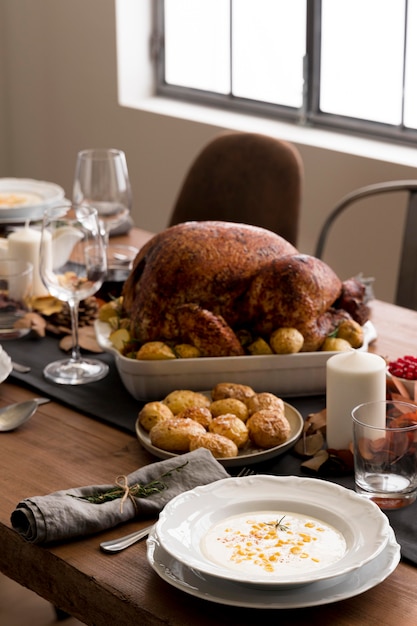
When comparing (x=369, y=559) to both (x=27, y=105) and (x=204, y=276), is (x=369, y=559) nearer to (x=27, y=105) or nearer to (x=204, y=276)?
(x=204, y=276)

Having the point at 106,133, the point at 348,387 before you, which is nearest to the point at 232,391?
the point at 348,387

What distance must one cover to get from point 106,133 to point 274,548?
3.21m

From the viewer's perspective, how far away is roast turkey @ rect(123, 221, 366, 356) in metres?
1.47

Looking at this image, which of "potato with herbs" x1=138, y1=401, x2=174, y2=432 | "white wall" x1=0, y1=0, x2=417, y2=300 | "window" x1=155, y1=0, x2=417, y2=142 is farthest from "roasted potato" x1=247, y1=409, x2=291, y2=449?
"window" x1=155, y1=0, x2=417, y2=142

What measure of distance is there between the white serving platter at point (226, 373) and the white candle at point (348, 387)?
0.16 meters

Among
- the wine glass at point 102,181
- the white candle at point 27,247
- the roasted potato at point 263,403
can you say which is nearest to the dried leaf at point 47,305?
the white candle at point 27,247

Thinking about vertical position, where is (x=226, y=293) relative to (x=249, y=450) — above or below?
above

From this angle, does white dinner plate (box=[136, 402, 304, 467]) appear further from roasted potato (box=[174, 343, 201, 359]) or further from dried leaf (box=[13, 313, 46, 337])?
dried leaf (box=[13, 313, 46, 337])

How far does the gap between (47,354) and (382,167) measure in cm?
171

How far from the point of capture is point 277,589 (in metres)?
0.97

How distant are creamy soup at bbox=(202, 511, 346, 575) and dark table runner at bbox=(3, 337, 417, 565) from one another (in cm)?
12

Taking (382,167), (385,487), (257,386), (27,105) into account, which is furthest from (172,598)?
(27,105)

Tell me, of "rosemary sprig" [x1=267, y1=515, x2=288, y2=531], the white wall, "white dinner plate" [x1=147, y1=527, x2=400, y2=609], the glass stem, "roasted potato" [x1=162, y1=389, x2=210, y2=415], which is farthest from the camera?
the white wall

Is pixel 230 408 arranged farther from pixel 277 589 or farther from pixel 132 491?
pixel 277 589
